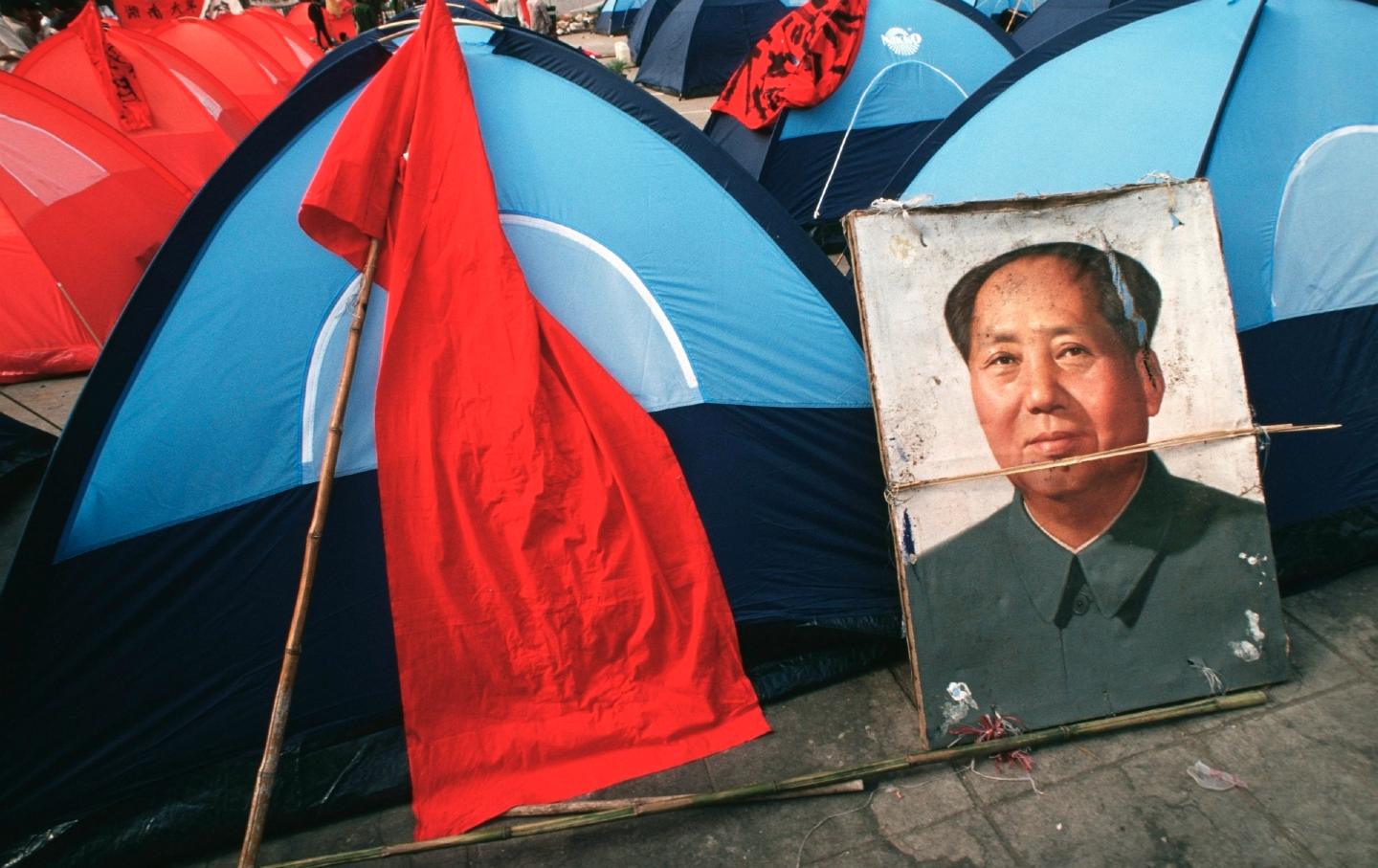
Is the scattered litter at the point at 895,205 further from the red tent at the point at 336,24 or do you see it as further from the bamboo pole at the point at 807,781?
the red tent at the point at 336,24

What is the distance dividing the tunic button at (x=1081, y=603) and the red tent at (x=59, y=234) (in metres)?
5.62

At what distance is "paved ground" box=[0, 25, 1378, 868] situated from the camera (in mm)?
2352

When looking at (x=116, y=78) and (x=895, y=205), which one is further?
(x=116, y=78)

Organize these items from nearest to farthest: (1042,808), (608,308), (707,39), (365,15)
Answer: (1042,808), (608,308), (707,39), (365,15)

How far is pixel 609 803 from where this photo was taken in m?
2.50

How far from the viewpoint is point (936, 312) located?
2764 mm

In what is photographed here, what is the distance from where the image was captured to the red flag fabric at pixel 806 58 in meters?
6.10

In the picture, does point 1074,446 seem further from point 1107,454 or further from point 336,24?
point 336,24

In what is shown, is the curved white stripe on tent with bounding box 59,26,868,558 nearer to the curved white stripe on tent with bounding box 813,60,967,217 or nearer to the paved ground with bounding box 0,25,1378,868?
the paved ground with bounding box 0,25,1378,868

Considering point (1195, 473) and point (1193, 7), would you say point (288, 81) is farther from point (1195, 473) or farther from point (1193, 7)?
point (1195, 473)

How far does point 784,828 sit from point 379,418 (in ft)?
5.61

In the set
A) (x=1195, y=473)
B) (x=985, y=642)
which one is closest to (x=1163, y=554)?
(x=1195, y=473)

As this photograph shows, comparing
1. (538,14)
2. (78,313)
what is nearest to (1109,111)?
(78,313)

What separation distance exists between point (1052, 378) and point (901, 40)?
177 inches
